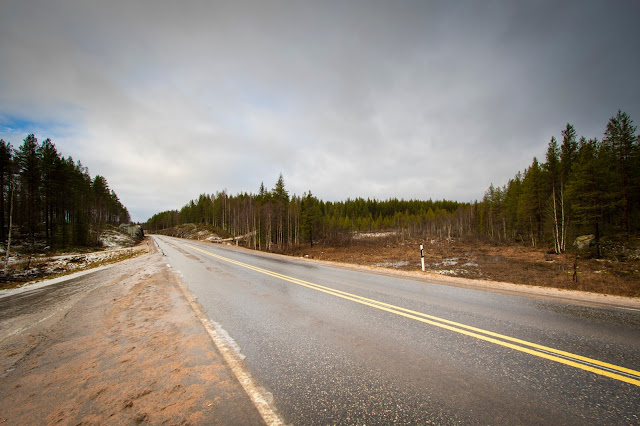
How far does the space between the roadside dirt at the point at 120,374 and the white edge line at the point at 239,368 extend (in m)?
0.07

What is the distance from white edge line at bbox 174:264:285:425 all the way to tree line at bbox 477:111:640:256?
112 feet

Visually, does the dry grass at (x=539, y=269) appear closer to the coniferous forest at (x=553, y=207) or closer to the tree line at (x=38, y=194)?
the coniferous forest at (x=553, y=207)

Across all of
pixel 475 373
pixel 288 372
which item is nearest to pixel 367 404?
pixel 288 372

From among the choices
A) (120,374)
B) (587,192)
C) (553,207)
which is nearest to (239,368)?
(120,374)

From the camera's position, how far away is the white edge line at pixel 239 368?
2299 millimetres

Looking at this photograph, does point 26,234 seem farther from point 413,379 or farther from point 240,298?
point 413,379

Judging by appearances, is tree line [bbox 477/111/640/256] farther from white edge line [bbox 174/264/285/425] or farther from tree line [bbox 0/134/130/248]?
tree line [bbox 0/134/130/248]

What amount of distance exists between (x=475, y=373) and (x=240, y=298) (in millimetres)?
5829

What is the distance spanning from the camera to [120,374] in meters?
3.15

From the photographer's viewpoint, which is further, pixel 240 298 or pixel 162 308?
pixel 240 298

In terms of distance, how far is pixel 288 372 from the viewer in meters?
3.06

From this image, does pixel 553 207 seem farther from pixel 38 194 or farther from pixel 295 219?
pixel 38 194

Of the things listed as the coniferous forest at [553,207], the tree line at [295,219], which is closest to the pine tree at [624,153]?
the coniferous forest at [553,207]

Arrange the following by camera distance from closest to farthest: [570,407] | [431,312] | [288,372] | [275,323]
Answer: [570,407] → [288,372] → [275,323] → [431,312]
